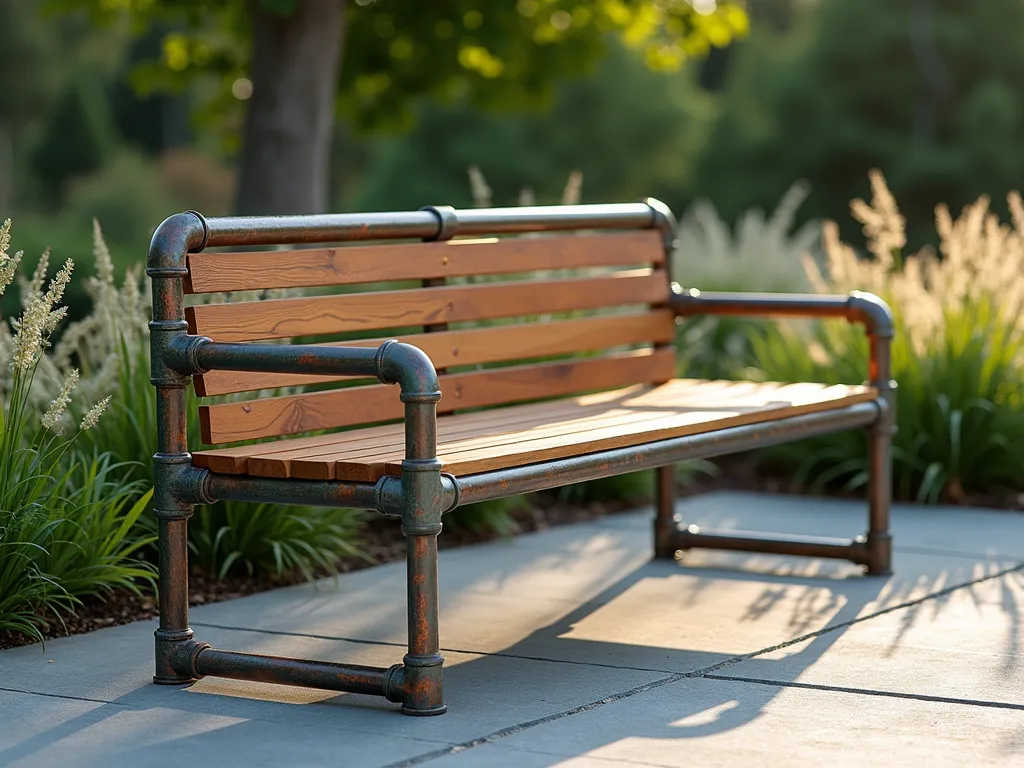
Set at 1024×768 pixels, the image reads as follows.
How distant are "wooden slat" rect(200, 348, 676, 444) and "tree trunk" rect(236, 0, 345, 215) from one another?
420 cm

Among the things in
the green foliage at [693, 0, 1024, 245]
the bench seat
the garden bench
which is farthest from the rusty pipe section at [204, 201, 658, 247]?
the green foliage at [693, 0, 1024, 245]

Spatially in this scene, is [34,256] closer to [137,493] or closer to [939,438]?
[137,493]

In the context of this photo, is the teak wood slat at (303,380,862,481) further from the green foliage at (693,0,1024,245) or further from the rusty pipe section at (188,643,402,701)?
the green foliage at (693,0,1024,245)

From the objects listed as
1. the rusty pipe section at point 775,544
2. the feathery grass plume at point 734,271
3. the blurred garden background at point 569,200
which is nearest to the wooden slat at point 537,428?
the rusty pipe section at point 775,544

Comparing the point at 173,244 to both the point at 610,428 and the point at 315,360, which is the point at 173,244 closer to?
the point at 315,360

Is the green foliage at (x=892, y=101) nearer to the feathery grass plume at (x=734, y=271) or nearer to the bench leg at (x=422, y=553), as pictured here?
the feathery grass plume at (x=734, y=271)

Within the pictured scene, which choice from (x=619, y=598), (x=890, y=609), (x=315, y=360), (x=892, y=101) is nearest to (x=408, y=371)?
(x=315, y=360)

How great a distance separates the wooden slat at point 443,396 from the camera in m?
4.44

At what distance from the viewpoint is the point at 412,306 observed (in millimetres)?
5102

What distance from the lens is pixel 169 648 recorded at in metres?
4.31

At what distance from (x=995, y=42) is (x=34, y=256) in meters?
25.9

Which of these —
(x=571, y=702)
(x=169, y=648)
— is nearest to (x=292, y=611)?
(x=169, y=648)

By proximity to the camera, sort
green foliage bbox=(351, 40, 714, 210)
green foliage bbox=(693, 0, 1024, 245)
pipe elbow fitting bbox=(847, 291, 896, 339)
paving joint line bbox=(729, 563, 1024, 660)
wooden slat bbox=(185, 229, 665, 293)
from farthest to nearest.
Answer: green foliage bbox=(351, 40, 714, 210)
green foliage bbox=(693, 0, 1024, 245)
pipe elbow fitting bbox=(847, 291, 896, 339)
paving joint line bbox=(729, 563, 1024, 660)
wooden slat bbox=(185, 229, 665, 293)

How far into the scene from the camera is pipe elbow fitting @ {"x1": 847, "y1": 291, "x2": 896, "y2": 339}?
596 centimetres
